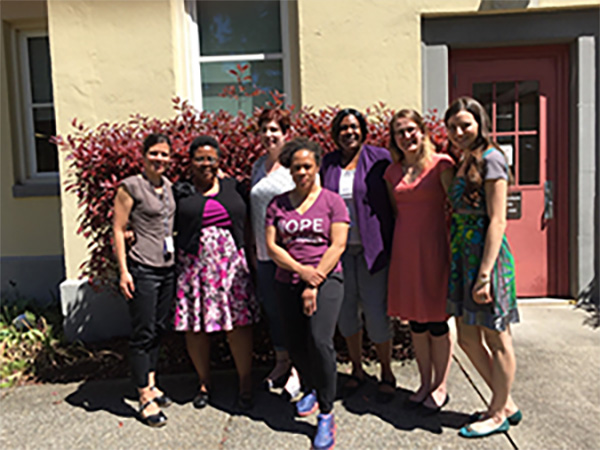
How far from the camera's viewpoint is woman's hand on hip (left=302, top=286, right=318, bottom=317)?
Answer: 3072 millimetres

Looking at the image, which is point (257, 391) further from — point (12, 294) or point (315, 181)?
point (12, 294)

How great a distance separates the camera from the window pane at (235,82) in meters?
5.65

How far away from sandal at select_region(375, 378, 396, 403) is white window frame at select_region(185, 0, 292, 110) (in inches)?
122

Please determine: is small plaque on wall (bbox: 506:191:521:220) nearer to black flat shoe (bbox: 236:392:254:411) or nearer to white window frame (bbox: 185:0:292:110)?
white window frame (bbox: 185:0:292:110)

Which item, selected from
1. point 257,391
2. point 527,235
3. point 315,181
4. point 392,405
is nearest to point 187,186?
point 315,181

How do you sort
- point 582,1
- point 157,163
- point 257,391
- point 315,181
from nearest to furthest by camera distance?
point 315,181, point 157,163, point 257,391, point 582,1

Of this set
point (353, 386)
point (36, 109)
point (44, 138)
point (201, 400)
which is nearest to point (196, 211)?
point (201, 400)

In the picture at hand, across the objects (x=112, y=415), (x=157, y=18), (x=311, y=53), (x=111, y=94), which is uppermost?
(x=157, y=18)

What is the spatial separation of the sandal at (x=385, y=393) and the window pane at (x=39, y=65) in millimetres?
5394

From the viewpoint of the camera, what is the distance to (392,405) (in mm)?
3672

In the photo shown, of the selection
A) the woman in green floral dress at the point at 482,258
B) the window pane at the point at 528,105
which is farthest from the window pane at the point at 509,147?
the woman in green floral dress at the point at 482,258

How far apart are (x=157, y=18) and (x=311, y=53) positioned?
5.16 feet

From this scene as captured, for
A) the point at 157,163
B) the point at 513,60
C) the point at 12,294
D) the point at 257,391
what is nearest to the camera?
the point at 157,163

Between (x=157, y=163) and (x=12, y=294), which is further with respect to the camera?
(x=12, y=294)
